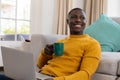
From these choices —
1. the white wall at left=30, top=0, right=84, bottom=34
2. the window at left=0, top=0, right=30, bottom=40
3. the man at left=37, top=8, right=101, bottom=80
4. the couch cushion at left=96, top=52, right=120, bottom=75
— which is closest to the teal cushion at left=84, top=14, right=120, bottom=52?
the couch cushion at left=96, top=52, right=120, bottom=75

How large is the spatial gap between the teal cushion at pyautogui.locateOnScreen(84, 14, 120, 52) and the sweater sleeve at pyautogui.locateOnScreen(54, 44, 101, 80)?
68 centimetres

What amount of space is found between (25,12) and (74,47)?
216 cm

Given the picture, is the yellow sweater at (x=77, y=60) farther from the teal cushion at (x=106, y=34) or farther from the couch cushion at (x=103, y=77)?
the teal cushion at (x=106, y=34)

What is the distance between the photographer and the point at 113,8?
11.8 feet

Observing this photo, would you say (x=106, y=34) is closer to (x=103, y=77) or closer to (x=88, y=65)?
(x=103, y=77)

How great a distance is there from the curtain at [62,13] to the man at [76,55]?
176 cm

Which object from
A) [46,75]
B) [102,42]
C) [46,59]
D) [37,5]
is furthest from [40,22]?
[46,75]

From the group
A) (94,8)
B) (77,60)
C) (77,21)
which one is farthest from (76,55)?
(94,8)

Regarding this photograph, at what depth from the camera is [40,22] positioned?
359 cm

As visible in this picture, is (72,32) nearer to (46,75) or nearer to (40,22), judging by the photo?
(46,75)

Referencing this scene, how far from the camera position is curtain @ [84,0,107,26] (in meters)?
3.42

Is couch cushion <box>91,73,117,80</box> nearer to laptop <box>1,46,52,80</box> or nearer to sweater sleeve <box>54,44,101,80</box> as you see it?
sweater sleeve <box>54,44,101,80</box>

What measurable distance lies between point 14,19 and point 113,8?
4.98 feet

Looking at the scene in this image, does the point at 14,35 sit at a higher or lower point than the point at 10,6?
lower
